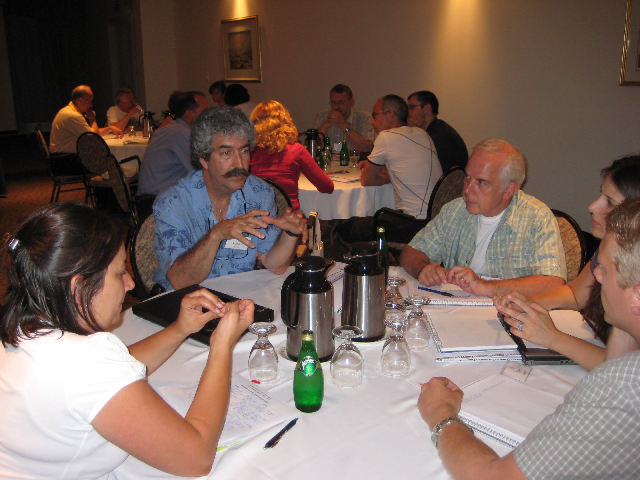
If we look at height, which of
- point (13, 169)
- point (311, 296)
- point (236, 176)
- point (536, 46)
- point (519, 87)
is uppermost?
point (536, 46)

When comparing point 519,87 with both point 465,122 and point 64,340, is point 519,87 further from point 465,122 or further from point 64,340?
point 64,340

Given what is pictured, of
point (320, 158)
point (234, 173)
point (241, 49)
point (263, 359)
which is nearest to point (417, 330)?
point (263, 359)

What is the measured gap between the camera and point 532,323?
1.52m

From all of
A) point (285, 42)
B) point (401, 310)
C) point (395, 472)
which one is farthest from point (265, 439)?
point (285, 42)

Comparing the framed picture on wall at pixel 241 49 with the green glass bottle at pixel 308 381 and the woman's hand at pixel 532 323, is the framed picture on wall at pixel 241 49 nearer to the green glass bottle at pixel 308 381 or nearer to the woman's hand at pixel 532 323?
the woman's hand at pixel 532 323

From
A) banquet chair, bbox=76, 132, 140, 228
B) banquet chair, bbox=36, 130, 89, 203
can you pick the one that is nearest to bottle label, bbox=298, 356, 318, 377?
banquet chair, bbox=76, 132, 140, 228

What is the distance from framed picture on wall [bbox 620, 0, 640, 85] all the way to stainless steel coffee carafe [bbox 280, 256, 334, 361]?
4.29 metres

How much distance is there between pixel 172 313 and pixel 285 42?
7388 millimetres

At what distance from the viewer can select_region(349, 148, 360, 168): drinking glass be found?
5.57m

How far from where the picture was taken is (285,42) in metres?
8.29

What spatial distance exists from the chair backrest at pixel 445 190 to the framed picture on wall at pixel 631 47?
6.54 ft

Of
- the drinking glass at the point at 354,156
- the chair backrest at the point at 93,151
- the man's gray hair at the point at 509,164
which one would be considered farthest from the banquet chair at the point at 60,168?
the man's gray hair at the point at 509,164

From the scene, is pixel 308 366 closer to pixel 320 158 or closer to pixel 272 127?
pixel 272 127

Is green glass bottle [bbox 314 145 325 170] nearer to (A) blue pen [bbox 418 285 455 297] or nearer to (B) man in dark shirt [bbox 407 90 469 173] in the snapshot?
(B) man in dark shirt [bbox 407 90 469 173]
